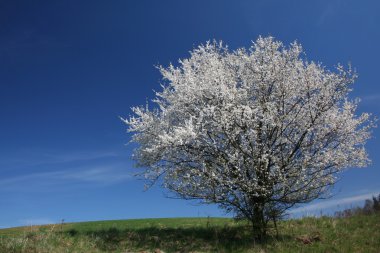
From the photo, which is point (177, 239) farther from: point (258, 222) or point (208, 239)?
point (258, 222)

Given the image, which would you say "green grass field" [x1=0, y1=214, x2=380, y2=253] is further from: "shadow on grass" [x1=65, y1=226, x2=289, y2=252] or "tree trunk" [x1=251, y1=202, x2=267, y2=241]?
"tree trunk" [x1=251, y1=202, x2=267, y2=241]

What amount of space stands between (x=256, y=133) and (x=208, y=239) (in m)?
5.69

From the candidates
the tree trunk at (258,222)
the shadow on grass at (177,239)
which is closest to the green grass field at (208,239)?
the shadow on grass at (177,239)

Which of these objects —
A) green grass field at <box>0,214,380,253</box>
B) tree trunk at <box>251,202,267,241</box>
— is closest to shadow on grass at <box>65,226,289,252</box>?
green grass field at <box>0,214,380,253</box>

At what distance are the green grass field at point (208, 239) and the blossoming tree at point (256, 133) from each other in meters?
1.74

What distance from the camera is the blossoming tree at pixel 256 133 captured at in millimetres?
20438

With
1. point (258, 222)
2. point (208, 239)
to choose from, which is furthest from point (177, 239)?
point (258, 222)

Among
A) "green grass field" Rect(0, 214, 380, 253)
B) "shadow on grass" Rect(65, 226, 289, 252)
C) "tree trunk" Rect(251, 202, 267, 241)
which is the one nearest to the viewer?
"green grass field" Rect(0, 214, 380, 253)

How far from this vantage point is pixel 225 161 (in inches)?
822

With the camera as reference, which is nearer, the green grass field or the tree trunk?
the green grass field

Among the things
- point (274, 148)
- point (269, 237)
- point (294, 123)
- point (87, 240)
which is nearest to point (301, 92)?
point (294, 123)

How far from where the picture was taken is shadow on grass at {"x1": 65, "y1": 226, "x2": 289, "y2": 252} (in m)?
18.4

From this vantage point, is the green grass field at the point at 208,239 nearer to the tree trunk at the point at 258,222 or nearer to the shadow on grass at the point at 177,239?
the shadow on grass at the point at 177,239

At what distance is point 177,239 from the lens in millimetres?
20562
